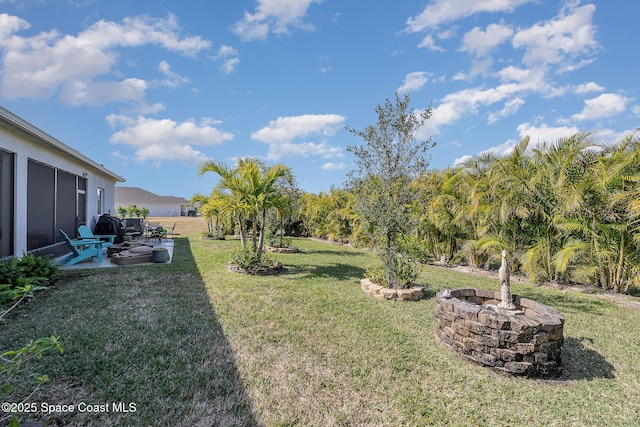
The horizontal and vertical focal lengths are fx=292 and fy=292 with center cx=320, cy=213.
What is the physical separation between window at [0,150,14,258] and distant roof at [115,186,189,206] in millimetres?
43991

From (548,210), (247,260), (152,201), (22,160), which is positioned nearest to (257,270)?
(247,260)

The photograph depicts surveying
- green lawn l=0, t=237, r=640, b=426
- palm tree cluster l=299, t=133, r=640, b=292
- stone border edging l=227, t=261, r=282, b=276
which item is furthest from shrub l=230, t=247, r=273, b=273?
palm tree cluster l=299, t=133, r=640, b=292

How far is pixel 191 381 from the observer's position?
2766mm

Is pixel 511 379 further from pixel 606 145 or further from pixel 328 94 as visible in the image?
pixel 328 94

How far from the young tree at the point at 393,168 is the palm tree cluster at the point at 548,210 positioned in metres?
0.29

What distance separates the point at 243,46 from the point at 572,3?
903cm

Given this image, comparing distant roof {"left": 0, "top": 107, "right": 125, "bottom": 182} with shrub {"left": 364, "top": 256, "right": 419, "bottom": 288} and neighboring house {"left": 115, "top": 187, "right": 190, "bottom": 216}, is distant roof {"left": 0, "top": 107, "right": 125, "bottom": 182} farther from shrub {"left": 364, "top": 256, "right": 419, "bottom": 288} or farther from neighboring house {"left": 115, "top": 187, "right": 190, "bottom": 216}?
neighboring house {"left": 115, "top": 187, "right": 190, "bottom": 216}

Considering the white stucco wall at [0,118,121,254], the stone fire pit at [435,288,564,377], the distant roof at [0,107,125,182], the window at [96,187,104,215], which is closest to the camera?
the stone fire pit at [435,288,564,377]

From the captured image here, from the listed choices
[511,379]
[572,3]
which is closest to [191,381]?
[511,379]

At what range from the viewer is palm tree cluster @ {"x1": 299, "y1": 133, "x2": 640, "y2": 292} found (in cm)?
636

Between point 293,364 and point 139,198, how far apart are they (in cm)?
5388

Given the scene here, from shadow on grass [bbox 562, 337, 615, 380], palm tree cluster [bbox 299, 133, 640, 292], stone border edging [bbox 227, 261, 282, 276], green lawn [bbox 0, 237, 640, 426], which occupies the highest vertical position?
palm tree cluster [bbox 299, 133, 640, 292]

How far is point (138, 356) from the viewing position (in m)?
3.17

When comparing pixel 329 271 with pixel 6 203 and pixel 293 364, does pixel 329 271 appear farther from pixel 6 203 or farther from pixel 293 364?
pixel 6 203
